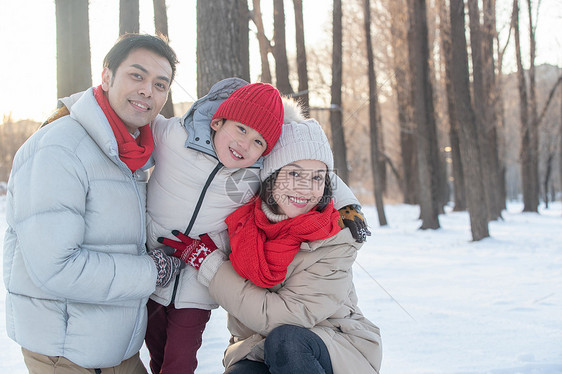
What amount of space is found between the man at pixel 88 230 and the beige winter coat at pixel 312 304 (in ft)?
1.13

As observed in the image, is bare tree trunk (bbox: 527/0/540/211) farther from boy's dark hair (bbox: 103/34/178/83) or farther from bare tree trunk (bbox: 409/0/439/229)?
boy's dark hair (bbox: 103/34/178/83)

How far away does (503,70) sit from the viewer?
17625mm

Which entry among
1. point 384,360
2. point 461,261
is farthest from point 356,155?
point 384,360

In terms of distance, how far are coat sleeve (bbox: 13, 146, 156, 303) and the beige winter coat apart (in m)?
0.51

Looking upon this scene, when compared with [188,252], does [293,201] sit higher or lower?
higher

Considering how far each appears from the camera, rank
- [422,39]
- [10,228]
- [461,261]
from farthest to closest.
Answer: [422,39] < [461,261] < [10,228]

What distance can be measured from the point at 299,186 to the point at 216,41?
6.84ft

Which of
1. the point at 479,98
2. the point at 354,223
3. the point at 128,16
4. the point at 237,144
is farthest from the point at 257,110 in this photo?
the point at 479,98

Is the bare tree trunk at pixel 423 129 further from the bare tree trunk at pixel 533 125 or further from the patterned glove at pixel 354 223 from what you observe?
the patterned glove at pixel 354 223

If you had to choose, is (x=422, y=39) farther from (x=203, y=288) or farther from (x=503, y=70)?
(x=203, y=288)

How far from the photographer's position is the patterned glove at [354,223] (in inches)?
80.7

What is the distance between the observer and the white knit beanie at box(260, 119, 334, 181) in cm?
208

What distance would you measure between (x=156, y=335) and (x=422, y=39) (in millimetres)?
10868

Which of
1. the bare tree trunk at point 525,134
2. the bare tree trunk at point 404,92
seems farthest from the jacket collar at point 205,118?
the bare tree trunk at point 525,134
